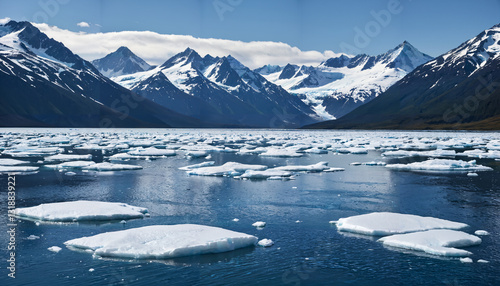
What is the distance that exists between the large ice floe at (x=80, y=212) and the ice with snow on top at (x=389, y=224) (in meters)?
9.74

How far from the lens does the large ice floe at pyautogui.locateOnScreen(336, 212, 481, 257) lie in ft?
55.7

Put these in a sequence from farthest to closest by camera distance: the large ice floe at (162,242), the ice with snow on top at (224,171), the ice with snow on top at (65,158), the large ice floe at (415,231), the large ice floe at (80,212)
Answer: the ice with snow on top at (65,158) < the ice with snow on top at (224,171) < the large ice floe at (80,212) < the large ice floe at (415,231) < the large ice floe at (162,242)

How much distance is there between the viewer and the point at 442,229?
18703 mm

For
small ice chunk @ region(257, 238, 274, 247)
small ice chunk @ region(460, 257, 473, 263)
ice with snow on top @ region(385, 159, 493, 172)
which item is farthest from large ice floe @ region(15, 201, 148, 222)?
ice with snow on top @ region(385, 159, 493, 172)

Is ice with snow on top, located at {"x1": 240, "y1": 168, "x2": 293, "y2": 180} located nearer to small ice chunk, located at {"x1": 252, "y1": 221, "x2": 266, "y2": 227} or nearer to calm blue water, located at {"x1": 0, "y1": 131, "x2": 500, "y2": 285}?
calm blue water, located at {"x1": 0, "y1": 131, "x2": 500, "y2": 285}

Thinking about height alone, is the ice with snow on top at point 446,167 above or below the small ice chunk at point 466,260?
above

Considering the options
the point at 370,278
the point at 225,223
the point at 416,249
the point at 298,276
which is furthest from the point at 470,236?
the point at 225,223

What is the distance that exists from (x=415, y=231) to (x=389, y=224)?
1123 millimetres

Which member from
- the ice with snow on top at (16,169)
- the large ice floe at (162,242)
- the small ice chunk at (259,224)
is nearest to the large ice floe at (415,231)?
the small ice chunk at (259,224)

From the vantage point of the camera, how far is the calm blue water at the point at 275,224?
14.5 metres

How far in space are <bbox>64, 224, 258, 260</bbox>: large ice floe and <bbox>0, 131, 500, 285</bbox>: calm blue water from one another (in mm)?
393

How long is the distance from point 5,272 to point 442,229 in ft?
52.5

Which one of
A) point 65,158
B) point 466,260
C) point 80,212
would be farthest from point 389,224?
point 65,158

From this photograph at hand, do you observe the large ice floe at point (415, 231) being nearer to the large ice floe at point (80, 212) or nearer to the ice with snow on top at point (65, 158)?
the large ice floe at point (80, 212)
